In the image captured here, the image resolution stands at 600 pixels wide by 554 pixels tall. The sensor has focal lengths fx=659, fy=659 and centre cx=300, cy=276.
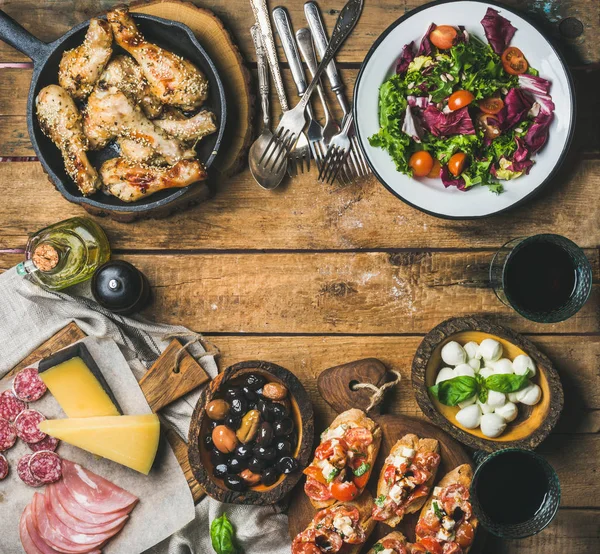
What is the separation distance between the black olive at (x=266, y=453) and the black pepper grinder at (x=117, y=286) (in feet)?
2.10

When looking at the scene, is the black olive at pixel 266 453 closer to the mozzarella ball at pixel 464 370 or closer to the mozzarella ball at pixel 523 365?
the mozzarella ball at pixel 464 370

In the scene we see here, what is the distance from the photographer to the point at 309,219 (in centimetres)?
228

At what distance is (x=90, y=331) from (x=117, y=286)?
24 centimetres

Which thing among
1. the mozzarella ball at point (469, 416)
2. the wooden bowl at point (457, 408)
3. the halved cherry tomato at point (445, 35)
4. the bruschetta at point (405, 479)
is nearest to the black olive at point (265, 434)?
the bruschetta at point (405, 479)

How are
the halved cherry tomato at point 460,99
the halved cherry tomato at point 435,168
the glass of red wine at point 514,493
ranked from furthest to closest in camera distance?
the halved cherry tomato at point 435,168
the halved cherry tomato at point 460,99
the glass of red wine at point 514,493

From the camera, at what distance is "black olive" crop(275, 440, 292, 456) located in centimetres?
208

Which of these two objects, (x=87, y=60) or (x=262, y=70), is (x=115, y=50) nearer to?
(x=87, y=60)

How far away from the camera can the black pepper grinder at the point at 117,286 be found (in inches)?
84.6

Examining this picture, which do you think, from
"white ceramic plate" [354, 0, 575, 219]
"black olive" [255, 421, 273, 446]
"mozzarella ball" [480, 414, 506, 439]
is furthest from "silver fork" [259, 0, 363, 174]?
"mozzarella ball" [480, 414, 506, 439]

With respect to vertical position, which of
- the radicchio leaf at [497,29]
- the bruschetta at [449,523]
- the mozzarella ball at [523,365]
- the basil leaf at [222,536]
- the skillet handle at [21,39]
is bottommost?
the basil leaf at [222,536]

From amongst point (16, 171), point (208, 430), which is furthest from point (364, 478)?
point (16, 171)

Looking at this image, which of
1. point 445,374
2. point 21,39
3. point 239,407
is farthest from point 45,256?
point 445,374

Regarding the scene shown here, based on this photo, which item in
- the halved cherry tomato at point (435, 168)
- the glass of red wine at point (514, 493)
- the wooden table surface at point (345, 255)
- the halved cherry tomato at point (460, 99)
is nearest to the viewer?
the glass of red wine at point (514, 493)

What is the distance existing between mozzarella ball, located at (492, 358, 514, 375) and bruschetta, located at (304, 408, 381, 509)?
1.39ft
